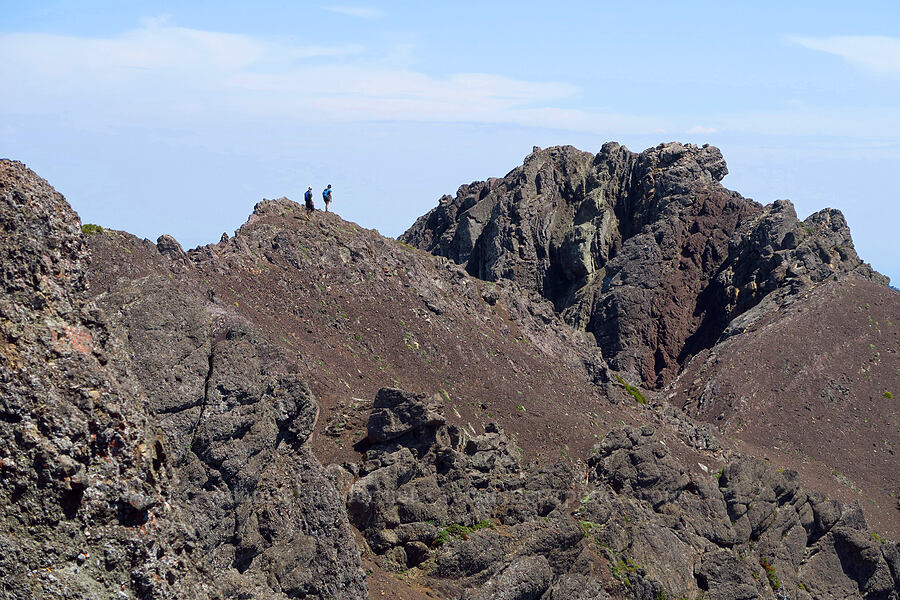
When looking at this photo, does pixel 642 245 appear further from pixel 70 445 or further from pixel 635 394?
pixel 70 445

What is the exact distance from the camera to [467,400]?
43594 millimetres

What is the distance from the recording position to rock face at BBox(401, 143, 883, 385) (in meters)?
75.4

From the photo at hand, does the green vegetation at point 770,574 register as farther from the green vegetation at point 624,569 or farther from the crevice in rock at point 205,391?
the crevice in rock at point 205,391

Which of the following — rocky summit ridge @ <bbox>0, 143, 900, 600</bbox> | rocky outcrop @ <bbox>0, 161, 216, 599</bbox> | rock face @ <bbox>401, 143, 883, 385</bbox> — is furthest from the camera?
rock face @ <bbox>401, 143, 883, 385</bbox>

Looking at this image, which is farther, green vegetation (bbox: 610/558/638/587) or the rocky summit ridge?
green vegetation (bbox: 610/558/638/587)

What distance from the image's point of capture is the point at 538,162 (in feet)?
285

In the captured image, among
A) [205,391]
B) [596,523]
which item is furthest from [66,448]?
[596,523]

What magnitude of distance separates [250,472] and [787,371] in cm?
5123

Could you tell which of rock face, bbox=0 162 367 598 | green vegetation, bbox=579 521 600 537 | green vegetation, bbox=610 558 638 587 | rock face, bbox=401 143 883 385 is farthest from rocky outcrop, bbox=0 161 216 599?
rock face, bbox=401 143 883 385

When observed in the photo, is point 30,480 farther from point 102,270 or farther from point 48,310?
point 102,270

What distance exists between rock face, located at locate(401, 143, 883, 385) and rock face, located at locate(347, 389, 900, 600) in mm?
29736

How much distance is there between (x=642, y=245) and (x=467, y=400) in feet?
134

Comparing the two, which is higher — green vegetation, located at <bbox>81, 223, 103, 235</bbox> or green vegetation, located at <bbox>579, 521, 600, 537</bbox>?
green vegetation, located at <bbox>81, 223, 103, 235</bbox>

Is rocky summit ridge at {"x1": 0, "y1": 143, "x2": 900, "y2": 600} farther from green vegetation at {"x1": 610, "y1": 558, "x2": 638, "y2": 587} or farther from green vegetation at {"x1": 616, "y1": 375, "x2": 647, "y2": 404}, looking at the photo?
green vegetation at {"x1": 616, "y1": 375, "x2": 647, "y2": 404}
